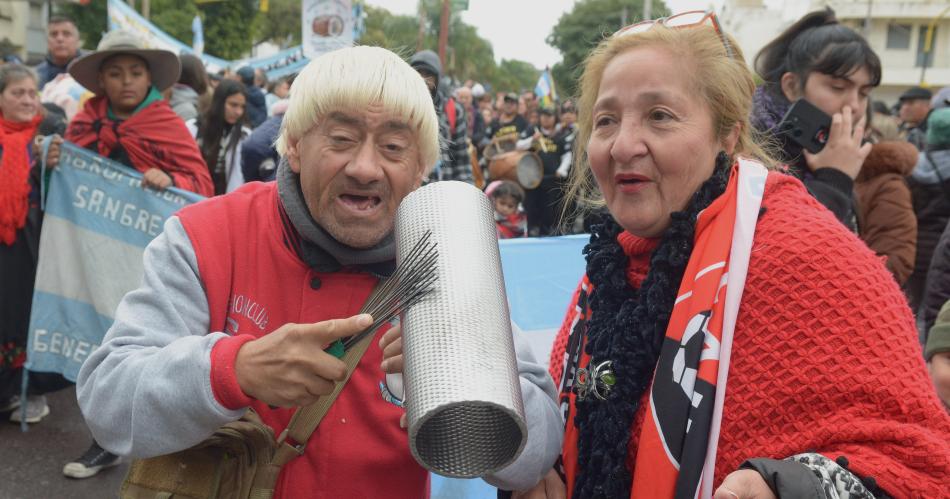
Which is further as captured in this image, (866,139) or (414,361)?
(866,139)

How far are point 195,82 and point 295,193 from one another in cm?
601

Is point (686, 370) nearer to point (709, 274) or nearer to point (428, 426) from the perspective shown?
point (709, 274)

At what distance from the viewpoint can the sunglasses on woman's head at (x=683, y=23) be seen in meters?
1.87

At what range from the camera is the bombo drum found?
33.4 ft

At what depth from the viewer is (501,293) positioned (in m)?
1.48

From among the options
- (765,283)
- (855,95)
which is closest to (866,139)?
(855,95)

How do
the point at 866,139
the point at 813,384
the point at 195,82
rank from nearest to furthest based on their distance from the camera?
the point at 813,384
the point at 866,139
the point at 195,82

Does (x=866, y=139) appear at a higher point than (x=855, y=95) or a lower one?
lower

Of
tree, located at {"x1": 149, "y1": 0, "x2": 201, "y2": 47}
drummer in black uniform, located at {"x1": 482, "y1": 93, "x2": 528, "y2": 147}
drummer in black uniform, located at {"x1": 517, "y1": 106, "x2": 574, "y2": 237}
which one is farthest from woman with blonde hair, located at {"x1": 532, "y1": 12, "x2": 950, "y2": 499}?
tree, located at {"x1": 149, "y1": 0, "x2": 201, "y2": 47}

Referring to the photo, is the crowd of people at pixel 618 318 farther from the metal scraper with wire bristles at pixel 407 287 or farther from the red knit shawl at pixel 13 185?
the red knit shawl at pixel 13 185

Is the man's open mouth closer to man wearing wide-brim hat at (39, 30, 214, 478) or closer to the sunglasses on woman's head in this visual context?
the sunglasses on woman's head

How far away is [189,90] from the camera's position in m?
7.32

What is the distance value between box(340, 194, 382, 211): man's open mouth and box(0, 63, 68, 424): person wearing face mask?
164 inches

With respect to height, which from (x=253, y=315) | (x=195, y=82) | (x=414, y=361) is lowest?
(x=195, y=82)
